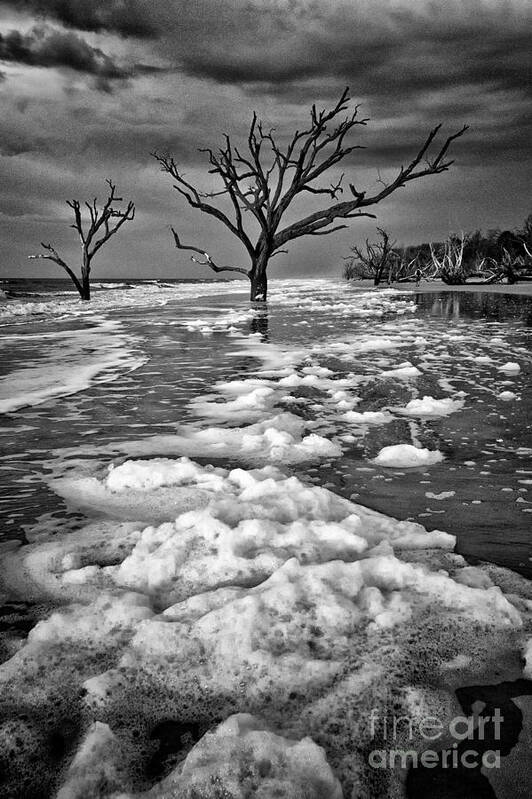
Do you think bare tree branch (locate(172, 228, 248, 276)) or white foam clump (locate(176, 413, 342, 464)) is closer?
white foam clump (locate(176, 413, 342, 464))

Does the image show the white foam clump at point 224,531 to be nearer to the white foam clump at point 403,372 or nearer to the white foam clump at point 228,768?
the white foam clump at point 228,768

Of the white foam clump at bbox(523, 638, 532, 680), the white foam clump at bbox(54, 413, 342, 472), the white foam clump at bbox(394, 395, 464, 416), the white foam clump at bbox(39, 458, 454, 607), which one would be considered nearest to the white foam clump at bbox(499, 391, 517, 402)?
the white foam clump at bbox(394, 395, 464, 416)

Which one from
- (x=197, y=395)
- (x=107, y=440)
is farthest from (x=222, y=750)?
(x=197, y=395)

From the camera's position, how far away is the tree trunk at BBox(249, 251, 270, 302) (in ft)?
53.2

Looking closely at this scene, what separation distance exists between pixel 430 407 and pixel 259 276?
564 inches

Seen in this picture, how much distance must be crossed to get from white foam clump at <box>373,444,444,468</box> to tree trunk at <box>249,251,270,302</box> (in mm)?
14531

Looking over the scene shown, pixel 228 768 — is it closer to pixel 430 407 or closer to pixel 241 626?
pixel 241 626

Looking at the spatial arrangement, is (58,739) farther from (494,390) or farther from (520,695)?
(494,390)

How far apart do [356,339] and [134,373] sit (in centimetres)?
349

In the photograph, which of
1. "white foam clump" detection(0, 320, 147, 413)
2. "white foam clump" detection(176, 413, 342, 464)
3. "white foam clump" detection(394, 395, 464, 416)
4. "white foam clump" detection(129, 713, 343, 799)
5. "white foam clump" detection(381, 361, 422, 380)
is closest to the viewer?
"white foam clump" detection(129, 713, 343, 799)

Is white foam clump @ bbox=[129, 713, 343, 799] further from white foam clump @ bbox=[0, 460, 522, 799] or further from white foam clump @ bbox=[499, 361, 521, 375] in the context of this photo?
white foam clump @ bbox=[499, 361, 521, 375]

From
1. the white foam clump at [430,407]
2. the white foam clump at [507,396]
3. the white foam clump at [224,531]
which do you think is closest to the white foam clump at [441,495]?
the white foam clump at [224,531]

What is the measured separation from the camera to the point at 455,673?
1.06m

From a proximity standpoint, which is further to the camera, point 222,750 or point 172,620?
point 172,620
